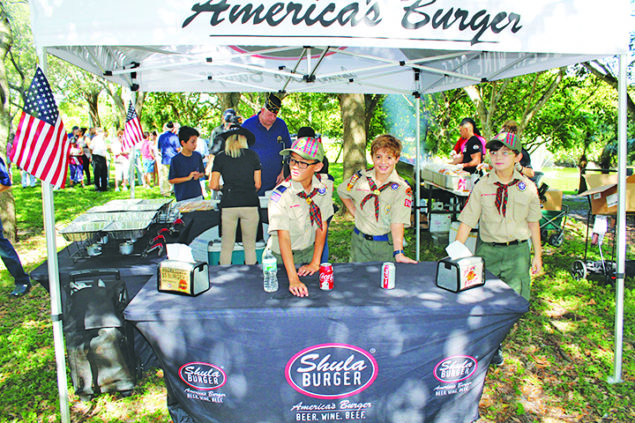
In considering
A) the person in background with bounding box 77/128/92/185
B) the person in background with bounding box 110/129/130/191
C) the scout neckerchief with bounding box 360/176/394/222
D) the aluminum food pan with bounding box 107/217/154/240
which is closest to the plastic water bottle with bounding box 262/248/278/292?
the scout neckerchief with bounding box 360/176/394/222

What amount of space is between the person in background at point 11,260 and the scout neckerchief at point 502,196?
495cm

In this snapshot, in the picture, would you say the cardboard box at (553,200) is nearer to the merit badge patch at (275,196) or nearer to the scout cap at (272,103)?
the scout cap at (272,103)

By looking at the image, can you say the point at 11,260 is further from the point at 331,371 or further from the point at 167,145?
the point at 167,145

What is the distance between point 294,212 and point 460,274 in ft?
4.00

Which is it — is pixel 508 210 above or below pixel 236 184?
below

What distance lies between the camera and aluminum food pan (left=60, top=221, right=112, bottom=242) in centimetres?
362

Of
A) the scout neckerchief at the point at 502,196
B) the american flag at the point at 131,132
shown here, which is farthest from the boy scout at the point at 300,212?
the american flag at the point at 131,132

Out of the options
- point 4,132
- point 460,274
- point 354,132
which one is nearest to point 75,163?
point 4,132

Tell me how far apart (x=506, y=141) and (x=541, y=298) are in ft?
8.92

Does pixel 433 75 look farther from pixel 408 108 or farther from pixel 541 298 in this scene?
pixel 408 108

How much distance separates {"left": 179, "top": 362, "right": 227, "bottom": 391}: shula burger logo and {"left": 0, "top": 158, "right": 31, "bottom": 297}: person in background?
349 centimetres

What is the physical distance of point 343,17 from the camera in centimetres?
286

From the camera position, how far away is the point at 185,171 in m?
5.54

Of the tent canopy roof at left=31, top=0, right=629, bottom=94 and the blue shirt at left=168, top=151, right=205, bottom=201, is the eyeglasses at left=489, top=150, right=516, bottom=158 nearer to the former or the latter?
the tent canopy roof at left=31, top=0, right=629, bottom=94
